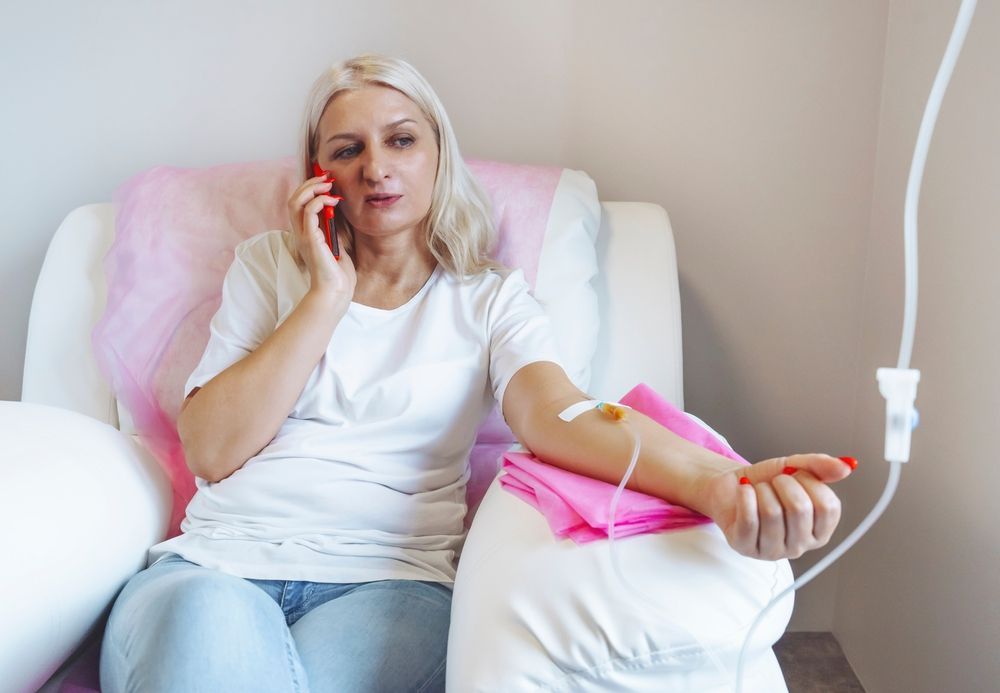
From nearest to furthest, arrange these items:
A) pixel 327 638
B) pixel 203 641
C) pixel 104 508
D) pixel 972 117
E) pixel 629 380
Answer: pixel 203 641
pixel 327 638
pixel 104 508
pixel 972 117
pixel 629 380

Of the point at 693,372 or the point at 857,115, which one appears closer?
the point at 857,115

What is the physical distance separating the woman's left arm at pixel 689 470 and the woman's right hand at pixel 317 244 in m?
0.27

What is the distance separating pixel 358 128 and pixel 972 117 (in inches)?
32.6

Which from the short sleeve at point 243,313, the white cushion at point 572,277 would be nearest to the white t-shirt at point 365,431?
the short sleeve at point 243,313

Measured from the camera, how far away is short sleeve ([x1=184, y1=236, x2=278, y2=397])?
1226 millimetres

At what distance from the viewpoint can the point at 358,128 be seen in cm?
124

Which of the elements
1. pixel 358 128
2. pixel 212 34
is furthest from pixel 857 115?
pixel 212 34

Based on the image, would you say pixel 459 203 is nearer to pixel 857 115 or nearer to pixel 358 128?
pixel 358 128

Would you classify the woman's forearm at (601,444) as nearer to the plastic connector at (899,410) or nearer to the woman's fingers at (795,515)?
the woman's fingers at (795,515)

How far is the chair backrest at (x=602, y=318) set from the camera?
1457mm

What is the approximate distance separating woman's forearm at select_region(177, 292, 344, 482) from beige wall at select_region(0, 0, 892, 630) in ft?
2.08

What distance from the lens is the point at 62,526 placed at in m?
1.03

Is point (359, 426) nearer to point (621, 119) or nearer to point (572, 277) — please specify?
point (572, 277)

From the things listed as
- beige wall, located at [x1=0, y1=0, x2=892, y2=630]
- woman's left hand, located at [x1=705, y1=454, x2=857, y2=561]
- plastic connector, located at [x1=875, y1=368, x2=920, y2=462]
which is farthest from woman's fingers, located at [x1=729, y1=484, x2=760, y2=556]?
beige wall, located at [x1=0, y1=0, x2=892, y2=630]
